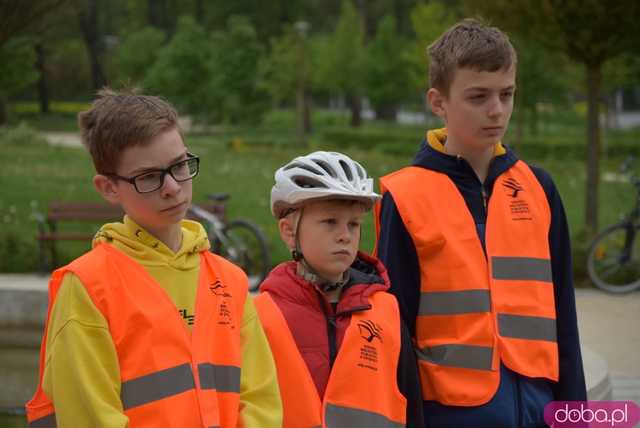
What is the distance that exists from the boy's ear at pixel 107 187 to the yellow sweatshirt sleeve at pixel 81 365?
303 millimetres

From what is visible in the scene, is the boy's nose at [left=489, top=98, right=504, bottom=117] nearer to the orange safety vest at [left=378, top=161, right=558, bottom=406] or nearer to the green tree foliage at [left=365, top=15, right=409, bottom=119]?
the orange safety vest at [left=378, top=161, right=558, bottom=406]

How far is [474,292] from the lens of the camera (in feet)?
10.1

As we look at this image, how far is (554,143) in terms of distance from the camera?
26.2 meters

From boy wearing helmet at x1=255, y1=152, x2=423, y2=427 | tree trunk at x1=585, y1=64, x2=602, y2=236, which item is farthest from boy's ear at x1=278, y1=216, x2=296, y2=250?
tree trunk at x1=585, y1=64, x2=602, y2=236

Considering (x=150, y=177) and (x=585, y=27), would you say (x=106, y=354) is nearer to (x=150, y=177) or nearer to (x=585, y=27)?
(x=150, y=177)

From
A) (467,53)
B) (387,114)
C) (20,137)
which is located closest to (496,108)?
(467,53)

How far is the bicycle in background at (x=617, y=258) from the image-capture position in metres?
9.80

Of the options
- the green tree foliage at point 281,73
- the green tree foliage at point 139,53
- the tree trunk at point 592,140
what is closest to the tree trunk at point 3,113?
the green tree foliage at point 139,53

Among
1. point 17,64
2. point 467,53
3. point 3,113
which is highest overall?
point 467,53

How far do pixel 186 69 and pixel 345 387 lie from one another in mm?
30382

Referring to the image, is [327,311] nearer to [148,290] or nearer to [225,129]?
[148,290]

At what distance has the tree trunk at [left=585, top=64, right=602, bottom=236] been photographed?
10.7 m

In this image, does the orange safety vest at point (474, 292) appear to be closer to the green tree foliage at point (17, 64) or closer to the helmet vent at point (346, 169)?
the helmet vent at point (346, 169)

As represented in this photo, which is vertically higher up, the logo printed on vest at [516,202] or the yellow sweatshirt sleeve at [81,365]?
the logo printed on vest at [516,202]
